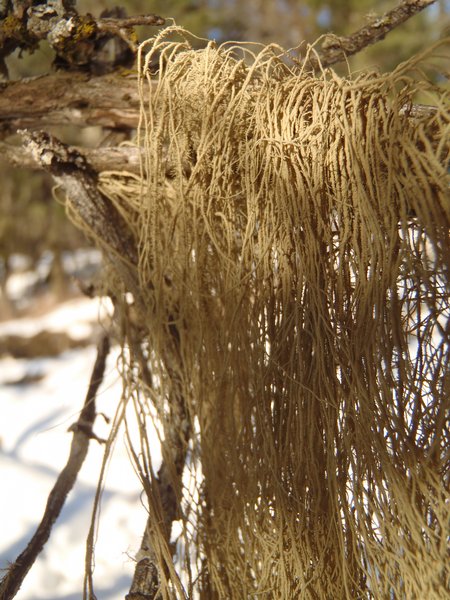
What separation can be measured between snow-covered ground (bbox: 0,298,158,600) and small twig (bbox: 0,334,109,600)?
0.18ft

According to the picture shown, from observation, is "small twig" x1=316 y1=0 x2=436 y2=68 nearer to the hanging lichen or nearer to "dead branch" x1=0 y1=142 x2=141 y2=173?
the hanging lichen

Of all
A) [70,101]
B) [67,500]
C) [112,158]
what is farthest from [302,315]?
[67,500]

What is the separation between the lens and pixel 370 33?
1284 mm

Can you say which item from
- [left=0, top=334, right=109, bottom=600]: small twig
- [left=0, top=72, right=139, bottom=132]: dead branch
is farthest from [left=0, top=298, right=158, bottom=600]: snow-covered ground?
[left=0, top=72, right=139, bottom=132]: dead branch

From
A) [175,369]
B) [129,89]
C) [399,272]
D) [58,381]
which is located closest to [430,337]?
[399,272]

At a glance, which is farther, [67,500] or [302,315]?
[67,500]

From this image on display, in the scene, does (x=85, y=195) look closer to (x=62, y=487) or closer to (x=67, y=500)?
(x=62, y=487)

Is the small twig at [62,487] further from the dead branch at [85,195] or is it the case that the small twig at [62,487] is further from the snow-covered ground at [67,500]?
the dead branch at [85,195]

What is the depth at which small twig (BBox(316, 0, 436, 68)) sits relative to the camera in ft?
4.11

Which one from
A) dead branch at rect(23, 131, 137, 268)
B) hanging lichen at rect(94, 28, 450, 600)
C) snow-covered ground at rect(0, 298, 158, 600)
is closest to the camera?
hanging lichen at rect(94, 28, 450, 600)

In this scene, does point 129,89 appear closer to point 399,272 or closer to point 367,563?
point 399,272

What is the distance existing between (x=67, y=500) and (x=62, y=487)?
3.35ft

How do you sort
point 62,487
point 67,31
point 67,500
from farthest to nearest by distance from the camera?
point 67,500 < point 62,487 < point 67,31

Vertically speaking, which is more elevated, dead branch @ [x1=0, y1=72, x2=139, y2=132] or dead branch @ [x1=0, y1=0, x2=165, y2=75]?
dead branch @ [x1=0, y1=0, x2=165, y2=75]
